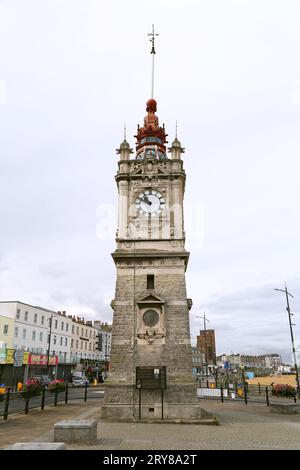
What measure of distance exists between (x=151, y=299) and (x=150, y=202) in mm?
6558

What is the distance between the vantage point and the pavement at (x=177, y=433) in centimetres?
1195

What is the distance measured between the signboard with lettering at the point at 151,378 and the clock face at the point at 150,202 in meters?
9.65

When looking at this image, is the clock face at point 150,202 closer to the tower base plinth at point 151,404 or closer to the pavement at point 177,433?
the tower base plinth at point 151,404

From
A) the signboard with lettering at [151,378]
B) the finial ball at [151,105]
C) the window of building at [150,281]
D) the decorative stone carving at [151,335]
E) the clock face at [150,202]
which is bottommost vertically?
the signboard with lettering at [151,378]

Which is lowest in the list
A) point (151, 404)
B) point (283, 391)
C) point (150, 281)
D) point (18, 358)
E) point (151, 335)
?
point (283, 391)

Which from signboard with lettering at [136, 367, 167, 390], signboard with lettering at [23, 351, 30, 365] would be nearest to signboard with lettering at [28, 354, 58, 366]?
signboard with lettering at [23, 351, 30, 365]

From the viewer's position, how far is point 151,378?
20078 millimetres

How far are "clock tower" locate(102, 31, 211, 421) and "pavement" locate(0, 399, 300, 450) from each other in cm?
205

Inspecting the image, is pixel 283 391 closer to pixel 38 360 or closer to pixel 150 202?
pixel 150 202

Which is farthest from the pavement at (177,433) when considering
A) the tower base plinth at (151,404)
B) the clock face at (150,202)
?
the clock face at (150,202)

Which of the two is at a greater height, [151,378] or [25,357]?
[25,357]

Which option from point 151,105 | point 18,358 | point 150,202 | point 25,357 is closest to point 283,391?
point 150,202

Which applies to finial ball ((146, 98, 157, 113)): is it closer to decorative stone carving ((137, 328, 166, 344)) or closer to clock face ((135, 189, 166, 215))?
clock face ((135, 189, 166, 215))
